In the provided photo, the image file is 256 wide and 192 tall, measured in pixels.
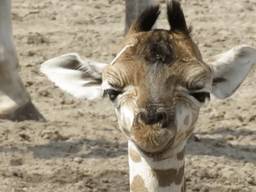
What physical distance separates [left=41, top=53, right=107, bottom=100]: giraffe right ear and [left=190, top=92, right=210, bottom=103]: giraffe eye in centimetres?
48

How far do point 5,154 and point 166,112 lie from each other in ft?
8.66

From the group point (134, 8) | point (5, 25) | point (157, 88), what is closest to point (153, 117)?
point (157, 88)

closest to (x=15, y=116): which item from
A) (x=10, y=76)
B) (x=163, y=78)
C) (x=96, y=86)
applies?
(x=10, y=76)

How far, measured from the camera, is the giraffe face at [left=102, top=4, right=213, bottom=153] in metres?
4.01

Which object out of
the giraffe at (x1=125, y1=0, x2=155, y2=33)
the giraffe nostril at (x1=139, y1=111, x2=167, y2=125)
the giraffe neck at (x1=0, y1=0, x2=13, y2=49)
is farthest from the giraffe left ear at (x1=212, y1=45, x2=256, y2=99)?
the giraffe neck at (x1=0, y1=0, x2=13, y2=49)

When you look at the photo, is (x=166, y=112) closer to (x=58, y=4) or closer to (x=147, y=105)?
(x=147, y=105)

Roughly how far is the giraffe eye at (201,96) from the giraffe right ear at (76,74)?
485 mm

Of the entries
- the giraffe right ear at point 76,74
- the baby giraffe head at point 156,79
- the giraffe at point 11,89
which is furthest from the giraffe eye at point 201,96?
the giraffe at point 11,89

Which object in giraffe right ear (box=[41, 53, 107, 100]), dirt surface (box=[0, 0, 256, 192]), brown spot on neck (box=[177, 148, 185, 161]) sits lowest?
dirt surface (box=[0, 0, 256, 192])

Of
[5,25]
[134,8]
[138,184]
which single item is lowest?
[5,25]

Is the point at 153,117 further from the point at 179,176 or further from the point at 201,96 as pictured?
the point at 179,176

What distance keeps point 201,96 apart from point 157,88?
0.23m

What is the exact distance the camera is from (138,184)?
14.4 ft

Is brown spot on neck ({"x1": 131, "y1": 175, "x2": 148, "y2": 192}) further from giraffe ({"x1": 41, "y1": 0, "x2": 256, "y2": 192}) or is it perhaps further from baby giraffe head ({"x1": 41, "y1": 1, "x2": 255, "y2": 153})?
baby giraffe head ({"x1": 41, "y1": 1, "x2": 255, "y2": 153})
